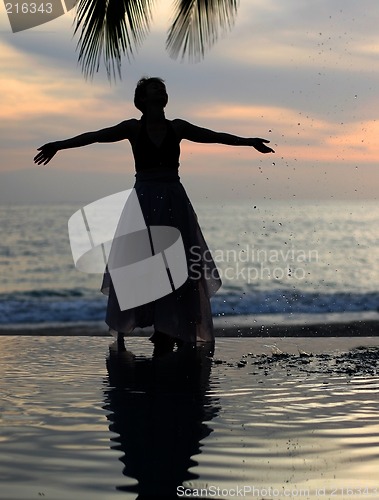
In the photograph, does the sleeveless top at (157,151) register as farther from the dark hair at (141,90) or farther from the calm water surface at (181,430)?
the calm water surface at (181,430)

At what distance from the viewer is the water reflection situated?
13.4 ft

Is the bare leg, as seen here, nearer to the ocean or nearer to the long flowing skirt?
the long flowing skirt

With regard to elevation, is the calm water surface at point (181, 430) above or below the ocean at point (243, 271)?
above

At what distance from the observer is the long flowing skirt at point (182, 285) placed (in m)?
7.87

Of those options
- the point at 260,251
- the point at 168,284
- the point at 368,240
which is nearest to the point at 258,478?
the point at 168,284

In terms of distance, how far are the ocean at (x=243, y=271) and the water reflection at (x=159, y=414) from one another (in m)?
1.44

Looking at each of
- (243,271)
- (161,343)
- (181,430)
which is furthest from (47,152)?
(243,271)

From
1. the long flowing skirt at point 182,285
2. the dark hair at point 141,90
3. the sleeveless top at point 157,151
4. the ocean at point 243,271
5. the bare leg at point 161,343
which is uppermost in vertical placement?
the dark hair at point 141,90

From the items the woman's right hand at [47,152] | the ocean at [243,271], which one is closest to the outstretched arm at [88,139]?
the woman's right hand at [47,152]

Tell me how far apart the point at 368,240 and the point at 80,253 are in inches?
541

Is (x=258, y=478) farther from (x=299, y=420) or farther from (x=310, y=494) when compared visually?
(x=299, y=420)

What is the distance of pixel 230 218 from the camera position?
56.8m

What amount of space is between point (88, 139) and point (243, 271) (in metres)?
24.8

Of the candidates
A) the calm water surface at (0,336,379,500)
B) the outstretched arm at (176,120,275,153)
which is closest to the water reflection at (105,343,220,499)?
the calm water surface at (0,336,379,500)
